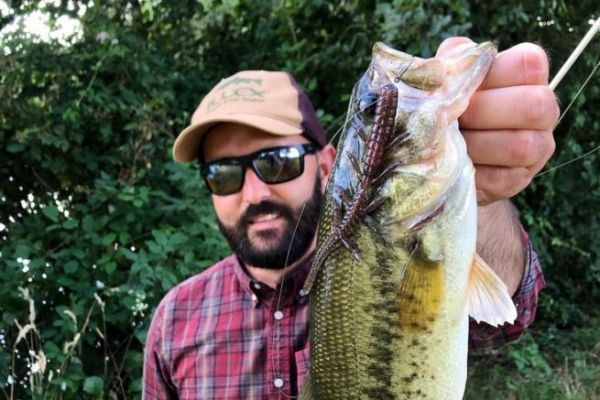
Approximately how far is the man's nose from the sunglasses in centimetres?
1

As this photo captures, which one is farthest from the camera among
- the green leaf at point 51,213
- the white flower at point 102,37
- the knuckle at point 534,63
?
the white flower at point 102,37

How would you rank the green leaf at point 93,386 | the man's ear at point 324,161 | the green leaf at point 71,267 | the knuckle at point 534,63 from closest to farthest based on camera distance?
the knuckle at point 534,63
the man's ear at point 324,161
the green leaf at point 93,386
the green leaf at point 71,267

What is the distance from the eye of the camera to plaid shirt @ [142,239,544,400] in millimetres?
2043

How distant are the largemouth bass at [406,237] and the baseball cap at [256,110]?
1.02m

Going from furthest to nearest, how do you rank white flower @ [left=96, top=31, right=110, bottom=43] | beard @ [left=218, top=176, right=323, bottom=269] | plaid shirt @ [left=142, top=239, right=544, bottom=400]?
white flower @ [left=96, top=31, right=110, bottom=43], beard @ [left=218, top=176, right=323, bottom=269], plaid shirt @ [left=142, top=239, right=544, bottom=400]

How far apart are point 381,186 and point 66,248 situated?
2.79m

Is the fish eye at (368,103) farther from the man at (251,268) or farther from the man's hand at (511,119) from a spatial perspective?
the man at (251,268)

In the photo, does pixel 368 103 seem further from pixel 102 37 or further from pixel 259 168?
pixel 102 37

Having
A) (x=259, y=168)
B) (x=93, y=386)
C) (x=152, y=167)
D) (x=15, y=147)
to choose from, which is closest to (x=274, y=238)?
(x=259, y=168)

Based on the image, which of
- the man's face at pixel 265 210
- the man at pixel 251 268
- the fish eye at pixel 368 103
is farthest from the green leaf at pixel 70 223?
the fish eye at pixel 368 103

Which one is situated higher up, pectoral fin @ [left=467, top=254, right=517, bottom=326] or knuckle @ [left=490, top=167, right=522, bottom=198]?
knuckle @ [left=490, top=167, right=522, bottom=198]

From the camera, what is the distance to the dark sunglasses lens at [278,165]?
2.22 m

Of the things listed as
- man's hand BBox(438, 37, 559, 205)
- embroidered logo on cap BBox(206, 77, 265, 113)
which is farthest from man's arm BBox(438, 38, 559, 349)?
embroidered logo on cap BBox(206, 77, 265, 113)

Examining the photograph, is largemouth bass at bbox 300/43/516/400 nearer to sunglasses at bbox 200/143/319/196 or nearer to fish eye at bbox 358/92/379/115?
fish eye at bbox 358/92/379/115
